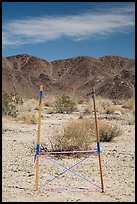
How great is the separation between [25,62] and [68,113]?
78.2 m

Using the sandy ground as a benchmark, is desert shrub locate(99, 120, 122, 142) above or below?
above

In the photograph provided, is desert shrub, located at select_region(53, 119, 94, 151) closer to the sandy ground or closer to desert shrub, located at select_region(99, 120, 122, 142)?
the sandy ground

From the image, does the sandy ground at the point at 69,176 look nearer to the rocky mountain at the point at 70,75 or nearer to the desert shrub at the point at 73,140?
the desert shrub at the point at 73,140

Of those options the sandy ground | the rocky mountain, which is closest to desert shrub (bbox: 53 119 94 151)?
the sandy ground

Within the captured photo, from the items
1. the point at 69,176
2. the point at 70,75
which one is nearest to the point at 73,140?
the point at 69,176

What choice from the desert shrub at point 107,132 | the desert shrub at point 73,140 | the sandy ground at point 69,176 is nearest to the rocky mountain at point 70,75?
the desert shrub at point 107,132

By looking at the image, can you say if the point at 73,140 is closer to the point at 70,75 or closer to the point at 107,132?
the point at 107,132

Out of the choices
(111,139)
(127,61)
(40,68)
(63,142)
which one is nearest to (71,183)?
(63,142)

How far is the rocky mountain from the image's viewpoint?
262 feet

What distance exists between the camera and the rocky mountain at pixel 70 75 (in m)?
79.8

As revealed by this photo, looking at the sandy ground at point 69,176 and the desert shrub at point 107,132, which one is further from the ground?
the desert shrub at point 107,132

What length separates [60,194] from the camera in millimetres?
6969

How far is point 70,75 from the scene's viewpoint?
103 m

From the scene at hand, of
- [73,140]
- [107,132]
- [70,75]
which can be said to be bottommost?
[73,140]
